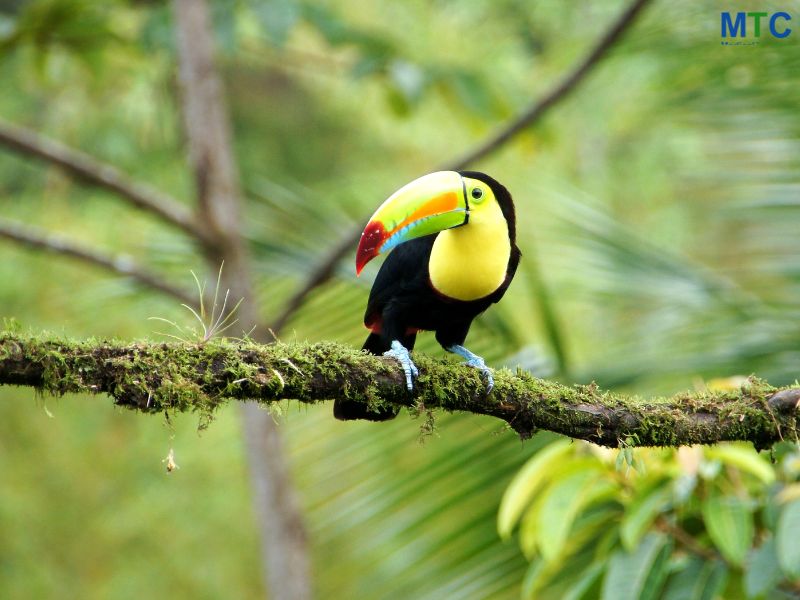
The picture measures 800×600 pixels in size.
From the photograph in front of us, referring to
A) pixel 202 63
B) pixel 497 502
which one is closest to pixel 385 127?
pixel 202 63

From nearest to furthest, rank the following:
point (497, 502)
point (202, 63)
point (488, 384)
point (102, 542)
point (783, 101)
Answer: point (488, 384) < point (497, 502) < point (783, 101) < point (202, 63) < point (102, 542)

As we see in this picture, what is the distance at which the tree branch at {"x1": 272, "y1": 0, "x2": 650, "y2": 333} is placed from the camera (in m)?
3.80

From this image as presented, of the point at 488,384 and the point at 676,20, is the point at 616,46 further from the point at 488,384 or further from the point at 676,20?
the point at 488,384

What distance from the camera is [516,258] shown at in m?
2.67

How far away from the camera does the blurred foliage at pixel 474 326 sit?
2.90 meters

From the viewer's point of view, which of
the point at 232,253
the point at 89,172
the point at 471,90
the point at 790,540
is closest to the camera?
the point at 790,540

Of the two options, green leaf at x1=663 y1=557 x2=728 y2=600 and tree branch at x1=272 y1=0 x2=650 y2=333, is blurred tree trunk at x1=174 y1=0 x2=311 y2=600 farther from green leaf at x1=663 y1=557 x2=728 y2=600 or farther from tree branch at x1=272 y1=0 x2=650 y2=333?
green leaf at x1=663 y1=557 x2=728 y2=600

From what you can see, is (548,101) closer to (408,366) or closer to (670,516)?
(670,516)

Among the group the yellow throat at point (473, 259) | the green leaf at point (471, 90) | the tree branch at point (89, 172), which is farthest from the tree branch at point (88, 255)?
the yellow throat at point (473, 259)

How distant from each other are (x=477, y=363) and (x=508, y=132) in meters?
1.70

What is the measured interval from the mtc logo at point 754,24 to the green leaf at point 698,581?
1913 millimetres

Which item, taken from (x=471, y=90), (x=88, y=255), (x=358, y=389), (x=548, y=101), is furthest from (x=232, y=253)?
(x=358, y=389)

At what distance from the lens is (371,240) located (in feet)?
7.57

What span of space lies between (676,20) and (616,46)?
262 mm
